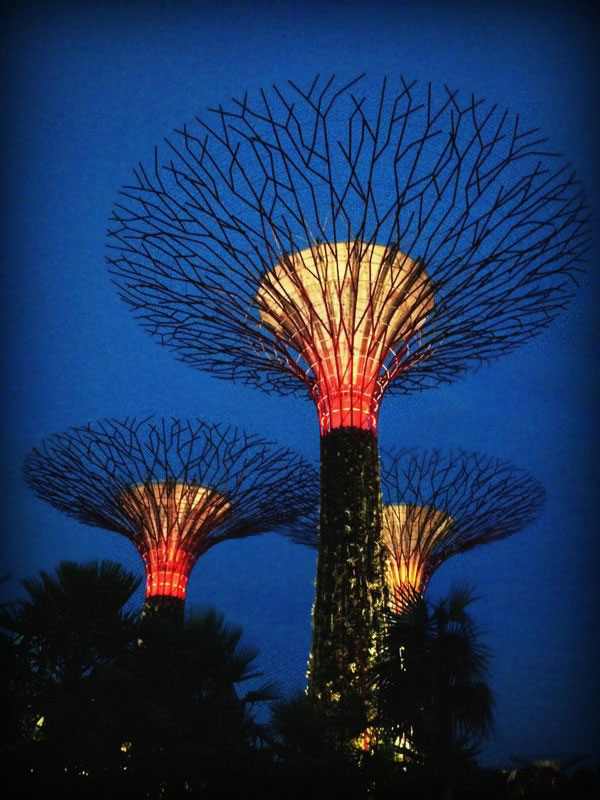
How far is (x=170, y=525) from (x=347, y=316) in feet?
33.0

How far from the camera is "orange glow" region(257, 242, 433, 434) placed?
1457 centimetres

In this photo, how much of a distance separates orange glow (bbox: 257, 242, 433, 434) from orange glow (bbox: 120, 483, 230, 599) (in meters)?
8.51

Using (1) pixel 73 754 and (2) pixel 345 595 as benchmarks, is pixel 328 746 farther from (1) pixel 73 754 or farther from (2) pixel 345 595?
(1) pixel 73 754

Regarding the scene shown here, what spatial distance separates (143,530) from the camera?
73.4 ft

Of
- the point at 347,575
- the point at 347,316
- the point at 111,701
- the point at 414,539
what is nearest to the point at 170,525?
the point at 414,539

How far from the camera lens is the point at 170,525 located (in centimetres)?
2248

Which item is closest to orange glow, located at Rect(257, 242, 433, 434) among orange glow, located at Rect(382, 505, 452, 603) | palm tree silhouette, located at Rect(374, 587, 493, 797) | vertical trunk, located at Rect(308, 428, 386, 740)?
vertical trunk, located at Rect(308, 428, 386, 740)

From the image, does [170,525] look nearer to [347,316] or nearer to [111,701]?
[347,316]

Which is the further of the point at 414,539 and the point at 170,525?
the point at 414,539

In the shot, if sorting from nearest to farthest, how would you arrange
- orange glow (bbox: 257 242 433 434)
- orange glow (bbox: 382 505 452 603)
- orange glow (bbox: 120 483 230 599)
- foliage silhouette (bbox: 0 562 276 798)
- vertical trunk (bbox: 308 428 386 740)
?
foliage silhouette (bbox: 0 562 276 798), vertical trunk (bbox: 308 428 386 740), orange glow (bbox: 257 242 433 434), orange glow (bbox: 120 483 230 599), orange glow (bbox: 382 505 452 603)

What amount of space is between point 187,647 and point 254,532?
12661 mm

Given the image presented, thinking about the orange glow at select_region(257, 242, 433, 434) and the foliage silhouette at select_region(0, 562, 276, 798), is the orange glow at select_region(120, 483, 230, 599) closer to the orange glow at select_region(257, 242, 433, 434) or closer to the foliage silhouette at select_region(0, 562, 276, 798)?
the orange glow at select_region(257, 242, 433, 434)

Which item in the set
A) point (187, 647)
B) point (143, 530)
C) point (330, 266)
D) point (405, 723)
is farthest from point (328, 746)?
point (143, 530)

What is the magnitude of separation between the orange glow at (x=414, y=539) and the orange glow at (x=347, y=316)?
8.41 meters
